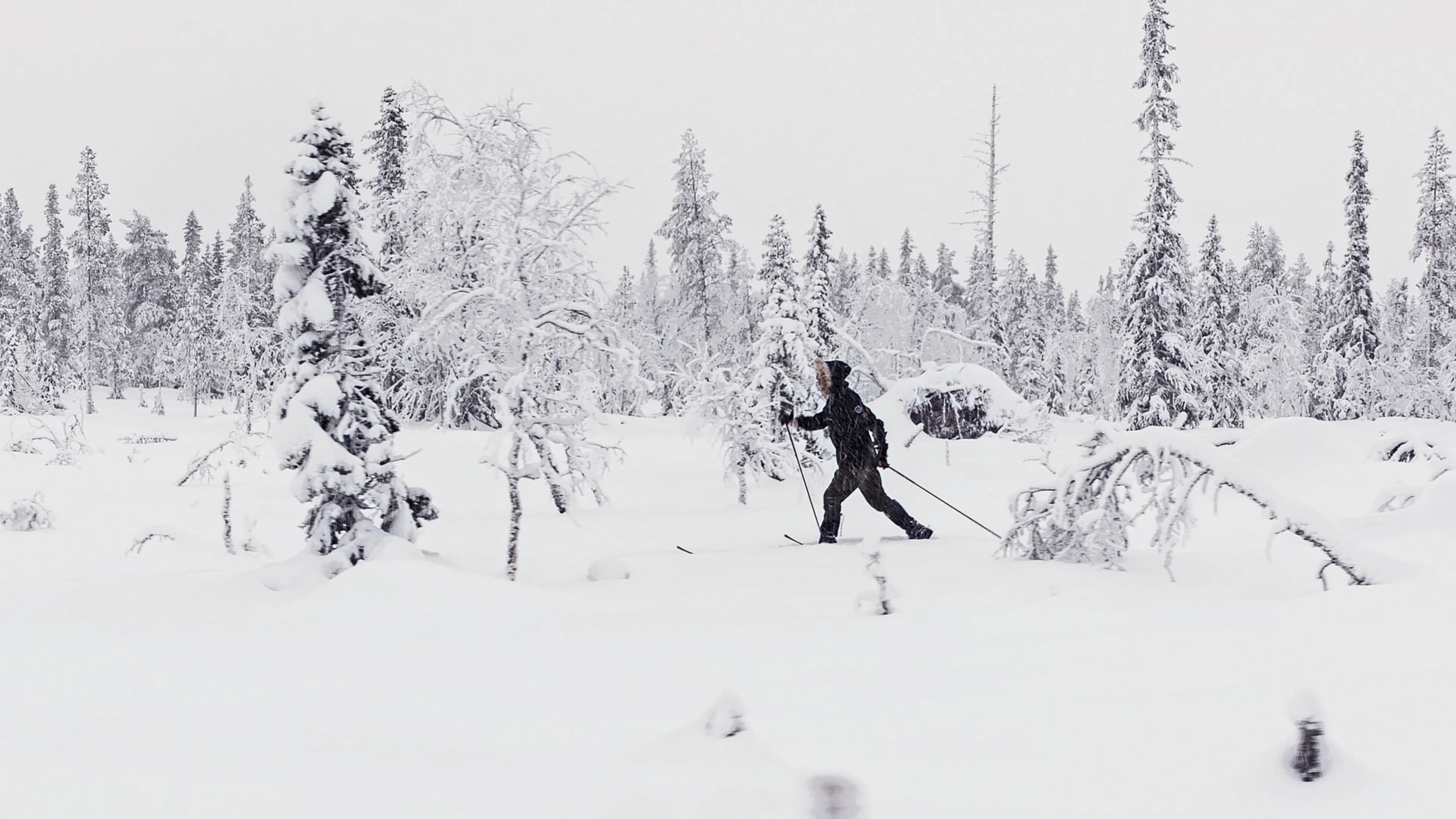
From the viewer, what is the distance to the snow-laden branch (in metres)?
5.06

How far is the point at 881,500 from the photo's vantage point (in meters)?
8.39

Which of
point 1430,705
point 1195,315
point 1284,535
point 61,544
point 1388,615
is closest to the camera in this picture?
point 1430,705

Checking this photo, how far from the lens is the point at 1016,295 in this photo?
5072 cm

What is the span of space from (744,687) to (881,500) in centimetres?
507

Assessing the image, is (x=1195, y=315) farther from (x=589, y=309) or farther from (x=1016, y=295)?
(x=589, y=309)

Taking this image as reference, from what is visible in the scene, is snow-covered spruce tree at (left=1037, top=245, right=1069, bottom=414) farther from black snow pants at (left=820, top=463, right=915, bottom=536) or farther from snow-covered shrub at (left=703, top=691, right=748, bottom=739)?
snow-covered shrub at (left=703, top=691, right=748, bottom=739)

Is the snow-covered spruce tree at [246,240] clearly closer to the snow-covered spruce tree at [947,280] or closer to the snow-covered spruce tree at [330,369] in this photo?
the snow-covered spruce tree at [947,280]

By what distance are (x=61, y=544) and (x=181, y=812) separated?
9893 mm

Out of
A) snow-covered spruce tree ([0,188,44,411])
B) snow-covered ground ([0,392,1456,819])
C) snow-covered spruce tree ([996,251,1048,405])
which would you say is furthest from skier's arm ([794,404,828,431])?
snow-covered spruce tree ([0,188,44,411])

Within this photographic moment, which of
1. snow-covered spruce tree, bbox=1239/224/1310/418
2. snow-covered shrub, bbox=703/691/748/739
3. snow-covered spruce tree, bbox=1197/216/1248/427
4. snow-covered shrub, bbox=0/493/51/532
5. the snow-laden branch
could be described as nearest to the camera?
snow-covered shrub, bbox=703/691/748/739

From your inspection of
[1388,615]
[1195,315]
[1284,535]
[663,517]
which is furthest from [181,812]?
[1195,315]

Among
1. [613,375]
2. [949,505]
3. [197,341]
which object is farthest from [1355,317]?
[197,341]

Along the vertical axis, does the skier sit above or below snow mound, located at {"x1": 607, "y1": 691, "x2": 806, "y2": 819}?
above

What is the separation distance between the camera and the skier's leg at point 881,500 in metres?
8.27
